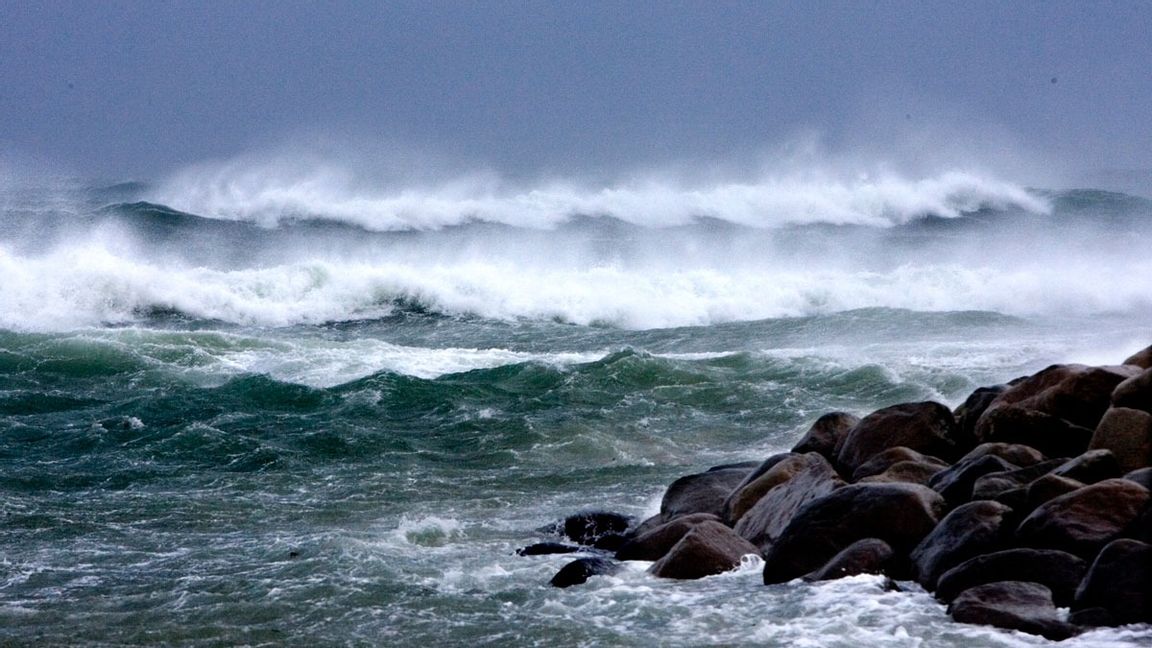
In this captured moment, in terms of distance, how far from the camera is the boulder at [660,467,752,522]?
9617 mm

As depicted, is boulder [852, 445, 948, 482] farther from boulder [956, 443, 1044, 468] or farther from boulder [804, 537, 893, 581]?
boulder [804, 537, 893, 581]

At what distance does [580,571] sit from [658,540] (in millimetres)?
727

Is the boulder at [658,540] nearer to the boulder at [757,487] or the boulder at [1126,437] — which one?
the boulder at [757,487]

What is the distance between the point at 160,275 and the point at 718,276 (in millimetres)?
12833

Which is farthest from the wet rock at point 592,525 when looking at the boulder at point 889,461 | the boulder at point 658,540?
the boulder at point 889,461

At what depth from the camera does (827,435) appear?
410 inches

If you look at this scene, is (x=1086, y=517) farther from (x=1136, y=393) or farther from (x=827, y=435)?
(x=827, y=435)

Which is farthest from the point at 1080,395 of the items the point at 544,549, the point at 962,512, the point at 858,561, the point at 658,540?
the point at 544,549

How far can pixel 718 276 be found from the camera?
30406 mm

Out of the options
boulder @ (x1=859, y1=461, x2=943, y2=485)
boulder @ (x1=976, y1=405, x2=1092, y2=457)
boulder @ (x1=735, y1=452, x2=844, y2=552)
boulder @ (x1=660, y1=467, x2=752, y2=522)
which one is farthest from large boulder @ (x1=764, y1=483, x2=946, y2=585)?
boulder @ (x1=660, y1=467, x2=752, y2=522)

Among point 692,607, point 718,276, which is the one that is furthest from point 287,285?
point 692,607

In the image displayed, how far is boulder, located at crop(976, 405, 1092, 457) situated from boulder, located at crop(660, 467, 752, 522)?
76.6 inches

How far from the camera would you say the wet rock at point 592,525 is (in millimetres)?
9523

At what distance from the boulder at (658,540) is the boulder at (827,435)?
68.3 inches
